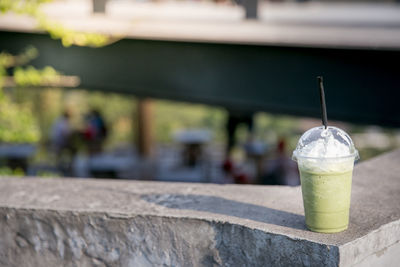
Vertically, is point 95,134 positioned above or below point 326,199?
below

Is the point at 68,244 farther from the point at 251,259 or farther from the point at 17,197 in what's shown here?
the point at 251,259

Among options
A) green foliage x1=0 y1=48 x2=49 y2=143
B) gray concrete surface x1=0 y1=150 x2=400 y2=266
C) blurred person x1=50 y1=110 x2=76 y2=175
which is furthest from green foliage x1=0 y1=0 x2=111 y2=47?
blurred person x1=50 y1=110 x2=76 y2=175

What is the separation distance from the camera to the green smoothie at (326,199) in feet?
7.08

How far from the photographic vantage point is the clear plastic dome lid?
7.13ft

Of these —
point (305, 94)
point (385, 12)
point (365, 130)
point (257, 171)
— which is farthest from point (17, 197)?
A: point (365, 130)

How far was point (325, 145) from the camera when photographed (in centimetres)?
220

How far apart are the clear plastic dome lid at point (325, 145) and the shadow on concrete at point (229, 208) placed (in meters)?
0.28

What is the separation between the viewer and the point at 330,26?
6.63m

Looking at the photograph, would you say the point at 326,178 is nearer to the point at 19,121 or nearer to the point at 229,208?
the point at 229,208

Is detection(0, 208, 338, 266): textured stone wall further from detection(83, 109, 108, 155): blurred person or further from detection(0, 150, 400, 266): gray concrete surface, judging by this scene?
detection(83, 109, 108, 155): blurred person

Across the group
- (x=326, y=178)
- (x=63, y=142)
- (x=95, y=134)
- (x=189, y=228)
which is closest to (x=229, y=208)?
(x=189, y=228)

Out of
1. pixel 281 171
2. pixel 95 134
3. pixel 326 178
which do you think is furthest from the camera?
pixel 95 134

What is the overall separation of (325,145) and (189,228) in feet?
2.15

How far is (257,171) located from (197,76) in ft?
15.2
